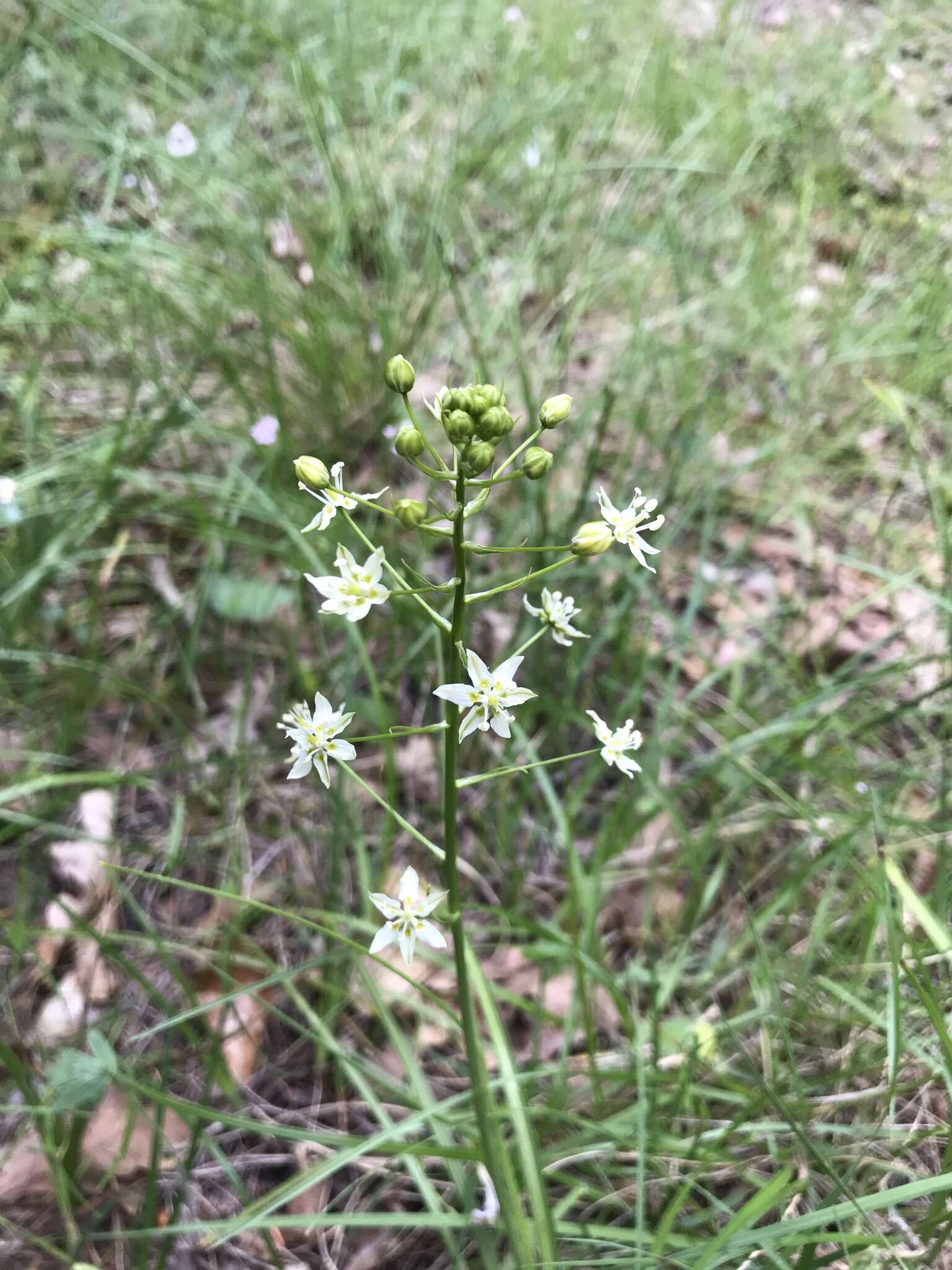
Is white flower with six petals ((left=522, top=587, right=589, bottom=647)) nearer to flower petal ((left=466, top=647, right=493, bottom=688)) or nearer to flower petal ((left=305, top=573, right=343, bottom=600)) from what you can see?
flower petal ((left=466, top=647, right=493, bottom=688))

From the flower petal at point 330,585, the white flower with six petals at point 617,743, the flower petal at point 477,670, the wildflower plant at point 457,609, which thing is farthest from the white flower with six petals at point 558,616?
the flower petal at point 330,585

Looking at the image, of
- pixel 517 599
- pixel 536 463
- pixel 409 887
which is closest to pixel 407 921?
pixel 409 887

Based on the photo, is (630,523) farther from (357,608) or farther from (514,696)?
(357,608)

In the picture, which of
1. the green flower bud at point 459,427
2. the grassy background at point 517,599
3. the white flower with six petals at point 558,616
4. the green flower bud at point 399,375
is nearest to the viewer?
the green flower bud at point 459,427

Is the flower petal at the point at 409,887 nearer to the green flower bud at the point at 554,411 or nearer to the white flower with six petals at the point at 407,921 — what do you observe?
the white flower with six petals at the point at 407,921

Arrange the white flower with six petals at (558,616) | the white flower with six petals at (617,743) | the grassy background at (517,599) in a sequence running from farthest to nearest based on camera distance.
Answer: the grassy background at (517,599)
the white flower with six petals at (558,616)
the white flower with six petals at (617,743)

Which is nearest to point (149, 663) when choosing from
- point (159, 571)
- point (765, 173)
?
point (159, 571)
